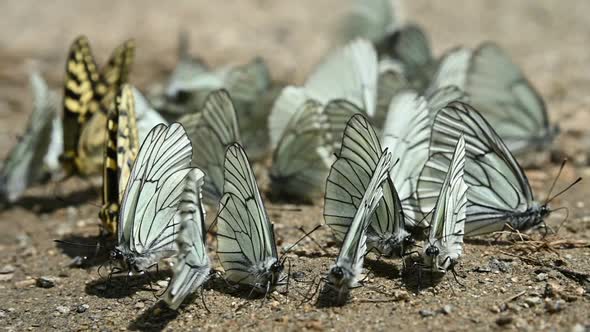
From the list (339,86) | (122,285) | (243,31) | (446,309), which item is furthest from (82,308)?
(243,31)

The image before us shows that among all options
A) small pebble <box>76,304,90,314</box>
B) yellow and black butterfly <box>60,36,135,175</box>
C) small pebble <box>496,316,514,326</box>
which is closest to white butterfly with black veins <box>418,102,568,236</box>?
small pebble <box>496,316,514,326</box>

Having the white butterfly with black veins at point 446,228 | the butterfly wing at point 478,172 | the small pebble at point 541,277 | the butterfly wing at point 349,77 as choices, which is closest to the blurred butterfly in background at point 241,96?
the butterfly wing at point 349,77

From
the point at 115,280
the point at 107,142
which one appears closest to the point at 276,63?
the point at 107,142

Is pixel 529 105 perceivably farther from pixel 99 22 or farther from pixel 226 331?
pixel 99 22

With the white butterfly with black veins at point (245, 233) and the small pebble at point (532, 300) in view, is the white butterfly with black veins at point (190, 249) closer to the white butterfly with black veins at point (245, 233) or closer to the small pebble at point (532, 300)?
the white butterfly with black veins at point (245, 233)

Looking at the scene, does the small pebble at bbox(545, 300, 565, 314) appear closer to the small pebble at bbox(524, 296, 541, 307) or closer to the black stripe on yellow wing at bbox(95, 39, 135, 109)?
the small pebble at bbox(524, 296, 541, 307)
